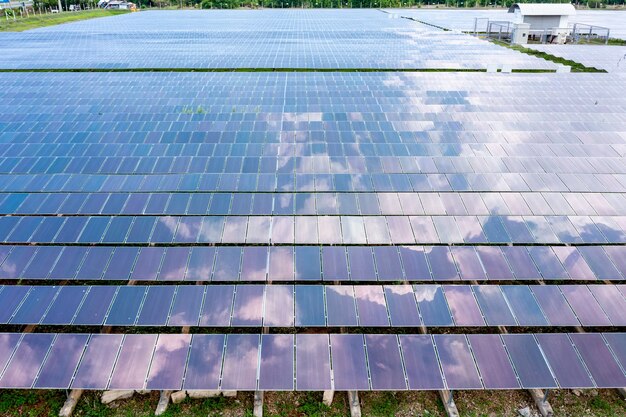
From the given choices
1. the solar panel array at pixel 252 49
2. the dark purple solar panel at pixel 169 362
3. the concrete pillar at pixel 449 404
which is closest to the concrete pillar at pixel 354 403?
the concrete pillar at pixel 449 404

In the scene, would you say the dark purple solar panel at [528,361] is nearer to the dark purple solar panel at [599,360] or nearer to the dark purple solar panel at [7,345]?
the dark purple solar panel at [599,360]

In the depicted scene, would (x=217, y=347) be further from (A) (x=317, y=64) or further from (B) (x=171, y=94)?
(A) (x=317, y=64)

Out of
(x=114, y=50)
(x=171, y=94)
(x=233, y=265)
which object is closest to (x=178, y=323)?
(x=233, y=265)

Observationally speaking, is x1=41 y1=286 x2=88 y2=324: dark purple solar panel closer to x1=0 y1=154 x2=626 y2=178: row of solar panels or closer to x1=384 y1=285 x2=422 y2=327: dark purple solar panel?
x1=0 y1=154 x2=626 y2=178: row of solar panels

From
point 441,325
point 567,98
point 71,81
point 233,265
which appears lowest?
point 441,325

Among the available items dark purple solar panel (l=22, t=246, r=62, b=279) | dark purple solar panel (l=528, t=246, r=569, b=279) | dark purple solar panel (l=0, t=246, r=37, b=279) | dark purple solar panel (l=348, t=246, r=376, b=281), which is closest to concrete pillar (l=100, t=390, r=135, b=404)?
dark purple solar panel (l=22, t=246, r=62, b=279)
